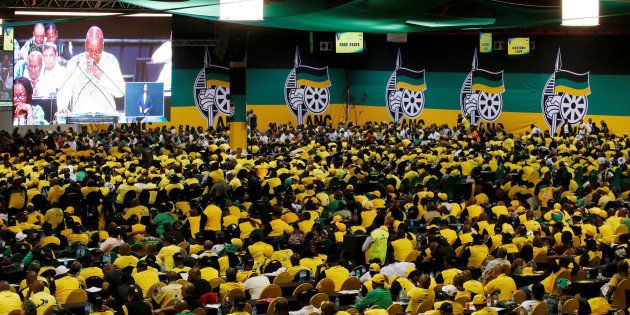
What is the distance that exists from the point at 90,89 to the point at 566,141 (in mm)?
14687

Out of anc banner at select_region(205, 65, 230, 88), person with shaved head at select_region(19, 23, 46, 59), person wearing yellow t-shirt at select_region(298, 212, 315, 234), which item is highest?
person with shaved head at select_region(19, 23, 46, 59)

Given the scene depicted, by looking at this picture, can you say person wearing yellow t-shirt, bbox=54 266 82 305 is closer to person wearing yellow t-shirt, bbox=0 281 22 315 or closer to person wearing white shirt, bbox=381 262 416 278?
person wearing yellow t-shirt, bbox=0 281 22 315

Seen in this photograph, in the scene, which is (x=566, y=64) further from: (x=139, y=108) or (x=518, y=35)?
(x=139, y=108)

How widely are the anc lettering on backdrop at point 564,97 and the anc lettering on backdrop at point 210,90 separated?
465 inches

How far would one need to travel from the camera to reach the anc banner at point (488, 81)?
39.5 metres

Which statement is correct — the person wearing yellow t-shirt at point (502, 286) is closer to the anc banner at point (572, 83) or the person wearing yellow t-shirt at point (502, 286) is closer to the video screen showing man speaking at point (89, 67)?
the video screen showing man speaking at point (89, 67)

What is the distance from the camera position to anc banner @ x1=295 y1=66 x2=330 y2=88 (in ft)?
141

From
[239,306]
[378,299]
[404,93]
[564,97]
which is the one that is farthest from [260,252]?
[404,93]

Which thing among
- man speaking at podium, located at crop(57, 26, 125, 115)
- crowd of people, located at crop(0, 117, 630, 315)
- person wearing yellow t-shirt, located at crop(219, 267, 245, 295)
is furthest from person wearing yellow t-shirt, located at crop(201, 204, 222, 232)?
man speaking at podium, located at crop(57, 26, 125, 115)

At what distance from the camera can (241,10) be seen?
53.0ft

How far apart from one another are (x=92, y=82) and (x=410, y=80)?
13.0 m

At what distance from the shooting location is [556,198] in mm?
23125

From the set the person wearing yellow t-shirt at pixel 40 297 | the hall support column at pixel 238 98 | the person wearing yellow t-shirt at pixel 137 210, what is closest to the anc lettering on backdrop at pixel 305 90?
the hall support column at pixel 238 98

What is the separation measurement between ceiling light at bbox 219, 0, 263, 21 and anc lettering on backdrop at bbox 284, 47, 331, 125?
26360mm
